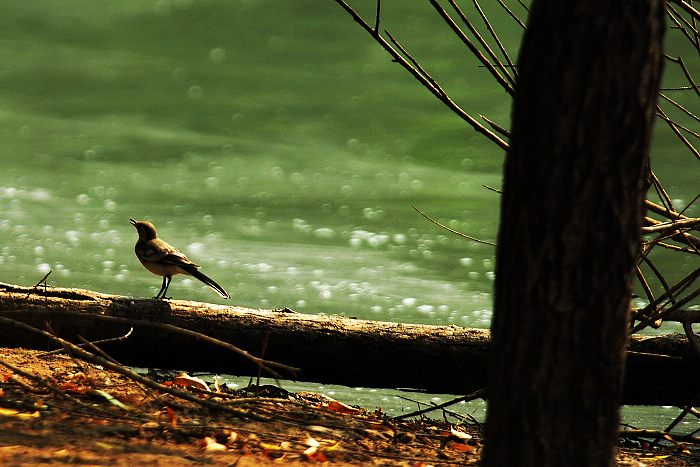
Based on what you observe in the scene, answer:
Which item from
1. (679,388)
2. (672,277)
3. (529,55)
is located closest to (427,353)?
(679,388)

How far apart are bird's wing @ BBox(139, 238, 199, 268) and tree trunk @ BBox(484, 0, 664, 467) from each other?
446 cm

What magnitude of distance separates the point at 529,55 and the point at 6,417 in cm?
273

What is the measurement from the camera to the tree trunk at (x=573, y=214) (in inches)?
110

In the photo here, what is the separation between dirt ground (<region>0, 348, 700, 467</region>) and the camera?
12.4ft

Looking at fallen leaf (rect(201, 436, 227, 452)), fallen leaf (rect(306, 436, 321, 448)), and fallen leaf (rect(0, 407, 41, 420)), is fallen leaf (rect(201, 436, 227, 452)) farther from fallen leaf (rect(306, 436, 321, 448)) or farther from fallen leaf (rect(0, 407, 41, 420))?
fallen leaf (rect(0, 407, 41, 420))

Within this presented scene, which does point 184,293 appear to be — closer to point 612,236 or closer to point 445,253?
point 445,253

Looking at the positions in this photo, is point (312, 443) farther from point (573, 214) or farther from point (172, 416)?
point (573, 214)

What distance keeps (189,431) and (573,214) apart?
2.13 meters

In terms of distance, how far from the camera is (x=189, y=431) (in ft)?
13.7

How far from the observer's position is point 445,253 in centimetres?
1146

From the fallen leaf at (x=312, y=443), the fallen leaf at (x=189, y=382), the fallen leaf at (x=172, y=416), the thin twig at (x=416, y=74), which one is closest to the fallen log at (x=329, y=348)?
the fallen leaf at (x=189, y=382)

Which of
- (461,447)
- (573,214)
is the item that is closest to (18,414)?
(461,447)

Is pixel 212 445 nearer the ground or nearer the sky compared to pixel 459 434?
nearer the ground

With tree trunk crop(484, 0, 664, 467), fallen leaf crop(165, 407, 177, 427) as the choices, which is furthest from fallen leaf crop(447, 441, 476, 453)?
tree trunk crop(484, 0, 664, 467)
